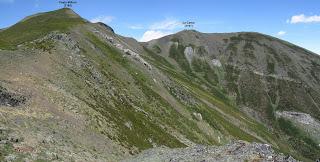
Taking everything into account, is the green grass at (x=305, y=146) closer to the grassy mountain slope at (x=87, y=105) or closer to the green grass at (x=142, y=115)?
the grassy mountain slope at (x=87, y=105)

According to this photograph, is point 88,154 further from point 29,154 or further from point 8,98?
point 8,98

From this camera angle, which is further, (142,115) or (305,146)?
(305,146)

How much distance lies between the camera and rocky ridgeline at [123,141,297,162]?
4172cm

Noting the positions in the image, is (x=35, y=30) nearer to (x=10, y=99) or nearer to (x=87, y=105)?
(x=87, y=105)

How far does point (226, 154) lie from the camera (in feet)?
146

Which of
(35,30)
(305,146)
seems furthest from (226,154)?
(305,146)

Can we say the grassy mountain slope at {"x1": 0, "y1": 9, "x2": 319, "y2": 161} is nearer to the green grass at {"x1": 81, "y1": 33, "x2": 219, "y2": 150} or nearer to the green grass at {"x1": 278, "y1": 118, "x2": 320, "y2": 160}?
the green grass at {"x1": 81, "y1": 33, "x2": 219, "y2": 150}

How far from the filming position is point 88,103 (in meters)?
67.9

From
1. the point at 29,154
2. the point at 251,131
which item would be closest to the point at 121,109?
the point at 29,154

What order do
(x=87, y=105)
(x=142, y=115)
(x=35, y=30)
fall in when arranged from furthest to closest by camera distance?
1. (x=35, y=30)
2. (x=142, y=115)
3. (x=87, y=105)

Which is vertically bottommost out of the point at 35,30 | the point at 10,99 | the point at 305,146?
the point at 305,146

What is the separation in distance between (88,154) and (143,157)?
24.7 feet

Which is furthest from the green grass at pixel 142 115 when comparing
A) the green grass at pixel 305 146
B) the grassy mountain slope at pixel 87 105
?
the green grass at pixel 305 146

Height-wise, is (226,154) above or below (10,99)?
below
